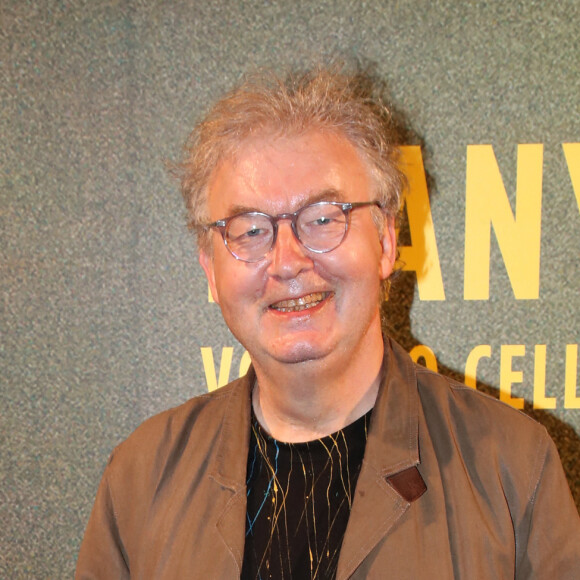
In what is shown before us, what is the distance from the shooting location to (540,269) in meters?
1.44

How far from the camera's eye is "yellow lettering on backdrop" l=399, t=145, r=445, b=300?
142cm

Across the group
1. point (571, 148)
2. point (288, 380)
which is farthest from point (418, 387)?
point (571, 148)

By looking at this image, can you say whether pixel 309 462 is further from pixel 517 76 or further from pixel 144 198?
pixel 517 76

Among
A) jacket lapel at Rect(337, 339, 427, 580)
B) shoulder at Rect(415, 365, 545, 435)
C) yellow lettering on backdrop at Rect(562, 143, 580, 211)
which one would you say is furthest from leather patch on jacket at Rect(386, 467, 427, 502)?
yellow lettering on backdrop at Rect(562, 143, 580, 211)

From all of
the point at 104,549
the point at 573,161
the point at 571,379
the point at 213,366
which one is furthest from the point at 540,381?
the point at 104,549

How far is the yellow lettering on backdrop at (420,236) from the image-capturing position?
1425 mm

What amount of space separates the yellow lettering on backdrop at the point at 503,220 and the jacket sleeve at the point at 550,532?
572 mm

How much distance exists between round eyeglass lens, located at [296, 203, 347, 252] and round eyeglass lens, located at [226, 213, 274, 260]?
0.05m

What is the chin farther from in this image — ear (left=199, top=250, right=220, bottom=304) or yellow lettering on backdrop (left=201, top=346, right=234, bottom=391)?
yellow lettering on backdrop (left=201, top=346, right=234, bottom=391)

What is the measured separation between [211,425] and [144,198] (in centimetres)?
57

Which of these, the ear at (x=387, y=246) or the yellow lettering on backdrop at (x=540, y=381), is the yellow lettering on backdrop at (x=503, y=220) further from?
the ear at (x=387, y=246)

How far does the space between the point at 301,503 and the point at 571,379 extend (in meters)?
0.78

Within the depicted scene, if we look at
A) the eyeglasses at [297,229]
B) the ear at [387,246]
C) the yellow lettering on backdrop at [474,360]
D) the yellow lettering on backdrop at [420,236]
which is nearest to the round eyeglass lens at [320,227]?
the eyeglasses at [297,229]

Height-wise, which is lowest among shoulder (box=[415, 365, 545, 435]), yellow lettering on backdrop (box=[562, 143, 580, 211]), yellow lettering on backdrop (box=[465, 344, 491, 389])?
yellow lettering on backdrop (box=[465, 344, 491, 389])
